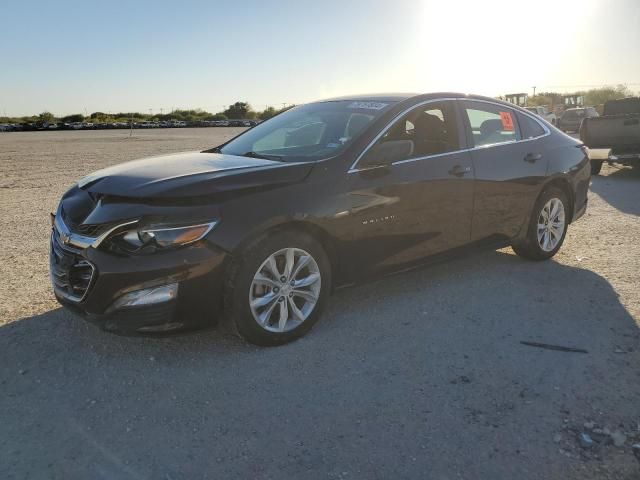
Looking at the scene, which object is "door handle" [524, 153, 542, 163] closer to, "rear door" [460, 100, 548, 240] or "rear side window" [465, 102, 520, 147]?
"rear door" [460, 100, 548, 240]

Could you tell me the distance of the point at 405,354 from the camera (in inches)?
146

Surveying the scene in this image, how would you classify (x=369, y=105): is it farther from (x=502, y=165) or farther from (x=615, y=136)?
(x=615, y=136)

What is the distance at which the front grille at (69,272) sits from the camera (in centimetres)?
343

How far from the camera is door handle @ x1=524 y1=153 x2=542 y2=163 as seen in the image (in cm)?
539

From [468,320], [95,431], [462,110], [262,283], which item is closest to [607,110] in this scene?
[462,110]

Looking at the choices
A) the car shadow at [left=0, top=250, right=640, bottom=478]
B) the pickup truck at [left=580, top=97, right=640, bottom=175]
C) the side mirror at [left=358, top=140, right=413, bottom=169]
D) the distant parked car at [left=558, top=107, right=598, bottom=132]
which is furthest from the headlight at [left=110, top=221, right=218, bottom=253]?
the distant parked car at [left=558, top=107, right=598, bottom=132]

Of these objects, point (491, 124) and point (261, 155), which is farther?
point (491, 124)

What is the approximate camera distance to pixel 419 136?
15.6 ft

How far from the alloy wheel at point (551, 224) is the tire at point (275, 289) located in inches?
108

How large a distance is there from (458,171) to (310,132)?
1.28m

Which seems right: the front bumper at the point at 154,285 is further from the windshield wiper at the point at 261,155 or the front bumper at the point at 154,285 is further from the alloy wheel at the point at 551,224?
the alloy wheel at the point at 551,224

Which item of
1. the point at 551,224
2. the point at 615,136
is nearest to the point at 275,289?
the point at 551,224

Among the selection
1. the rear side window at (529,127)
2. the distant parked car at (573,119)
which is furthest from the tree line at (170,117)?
the rear side window at (529,127)

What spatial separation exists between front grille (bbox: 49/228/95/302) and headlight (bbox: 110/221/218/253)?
0.25 metres
